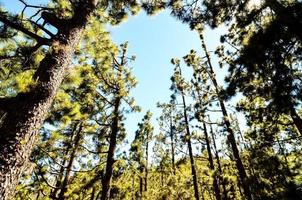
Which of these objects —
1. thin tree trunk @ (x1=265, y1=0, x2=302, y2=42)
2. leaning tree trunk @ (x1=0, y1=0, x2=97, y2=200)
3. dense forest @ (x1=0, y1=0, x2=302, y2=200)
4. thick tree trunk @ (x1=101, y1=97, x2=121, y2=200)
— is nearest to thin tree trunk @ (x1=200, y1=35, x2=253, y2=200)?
dense forest @ (x1=0, y1=0, x2=302, y2=200)

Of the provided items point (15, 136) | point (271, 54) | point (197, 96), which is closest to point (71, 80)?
point (15, 136)

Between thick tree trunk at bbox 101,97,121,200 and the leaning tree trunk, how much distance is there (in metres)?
5.65

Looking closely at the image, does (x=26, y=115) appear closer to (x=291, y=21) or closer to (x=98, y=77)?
(x=291, y=21)

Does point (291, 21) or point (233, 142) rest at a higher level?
point (233, 142)

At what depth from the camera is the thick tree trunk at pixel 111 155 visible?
834 cm

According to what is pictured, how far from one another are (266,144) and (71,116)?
6191 mm

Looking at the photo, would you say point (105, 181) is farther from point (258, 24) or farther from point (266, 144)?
point (258, 24)

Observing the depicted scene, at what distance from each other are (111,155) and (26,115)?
6.36 meters

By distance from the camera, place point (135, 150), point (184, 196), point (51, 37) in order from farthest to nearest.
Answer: point (184, 196), point (135, 150), point (51, 37)

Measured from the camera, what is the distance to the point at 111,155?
9.13 meters

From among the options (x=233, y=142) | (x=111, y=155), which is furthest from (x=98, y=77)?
(x=233, y=142)

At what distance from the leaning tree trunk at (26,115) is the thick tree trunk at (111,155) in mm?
5645

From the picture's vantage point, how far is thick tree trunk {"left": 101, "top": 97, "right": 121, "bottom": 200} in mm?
8336

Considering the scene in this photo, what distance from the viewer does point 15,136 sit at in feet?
9.40
